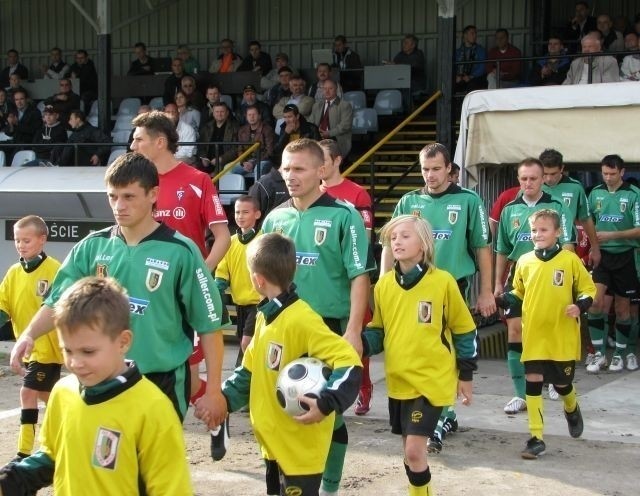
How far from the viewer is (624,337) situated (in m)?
10.8

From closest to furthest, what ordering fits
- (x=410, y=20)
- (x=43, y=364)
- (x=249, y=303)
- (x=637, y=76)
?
(x=43, y=364), (x=249, y=303), (x=637, y=76), (x=410, y=20)

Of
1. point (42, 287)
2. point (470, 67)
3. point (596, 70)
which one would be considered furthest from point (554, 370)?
point (470, 67)

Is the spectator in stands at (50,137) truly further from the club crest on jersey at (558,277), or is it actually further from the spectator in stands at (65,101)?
the club crest on jersey at (558,277)

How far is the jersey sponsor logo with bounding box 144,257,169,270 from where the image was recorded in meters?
4.66

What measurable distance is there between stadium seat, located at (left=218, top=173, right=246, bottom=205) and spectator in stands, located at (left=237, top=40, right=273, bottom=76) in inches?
179

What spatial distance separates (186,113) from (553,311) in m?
10.0

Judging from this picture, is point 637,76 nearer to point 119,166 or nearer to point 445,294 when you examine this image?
point 445,294

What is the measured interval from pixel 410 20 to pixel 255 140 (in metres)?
5.64

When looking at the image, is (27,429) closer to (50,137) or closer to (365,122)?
(365,122)

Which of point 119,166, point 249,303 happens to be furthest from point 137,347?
point 249,303

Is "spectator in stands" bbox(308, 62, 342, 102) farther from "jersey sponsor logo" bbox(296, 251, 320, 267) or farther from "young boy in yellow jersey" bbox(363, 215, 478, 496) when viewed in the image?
"young boy in yellow jersey" bbox(363, 215, 478, 496)

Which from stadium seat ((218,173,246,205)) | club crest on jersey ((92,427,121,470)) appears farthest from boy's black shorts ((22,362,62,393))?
stadium seat ((218,173,246,205))

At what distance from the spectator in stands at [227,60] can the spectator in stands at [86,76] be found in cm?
243

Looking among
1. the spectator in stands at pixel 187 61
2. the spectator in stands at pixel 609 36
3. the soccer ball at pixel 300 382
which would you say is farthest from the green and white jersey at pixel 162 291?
the spectator in stands at pixel 187 61
